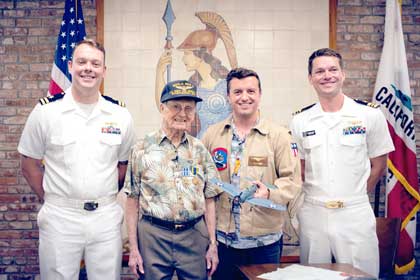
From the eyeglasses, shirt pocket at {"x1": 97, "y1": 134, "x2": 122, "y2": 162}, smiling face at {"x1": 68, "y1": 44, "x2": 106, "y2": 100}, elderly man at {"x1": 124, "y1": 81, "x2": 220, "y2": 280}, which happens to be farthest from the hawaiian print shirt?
smiling face at {"x1": 68, "y1": 44, "x2": 106, "y2": 100}

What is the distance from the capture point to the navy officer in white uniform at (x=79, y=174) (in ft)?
7.36

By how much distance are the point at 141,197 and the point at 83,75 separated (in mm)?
719

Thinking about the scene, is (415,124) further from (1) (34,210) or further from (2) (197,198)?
(1) (34,210)

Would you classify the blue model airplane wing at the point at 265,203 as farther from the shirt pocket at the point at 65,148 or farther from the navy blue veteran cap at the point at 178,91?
the shirt pocket at the point at 65,148

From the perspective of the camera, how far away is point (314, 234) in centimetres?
256

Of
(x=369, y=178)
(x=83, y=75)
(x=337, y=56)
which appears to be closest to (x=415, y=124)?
(x=369, y=178)

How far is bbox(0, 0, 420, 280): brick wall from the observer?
3.67m

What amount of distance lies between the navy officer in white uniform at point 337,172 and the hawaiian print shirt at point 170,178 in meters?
0.71

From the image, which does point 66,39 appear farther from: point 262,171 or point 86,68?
point 262,171

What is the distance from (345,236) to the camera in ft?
8.20

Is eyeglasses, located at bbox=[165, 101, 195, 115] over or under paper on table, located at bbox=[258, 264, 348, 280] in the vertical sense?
over

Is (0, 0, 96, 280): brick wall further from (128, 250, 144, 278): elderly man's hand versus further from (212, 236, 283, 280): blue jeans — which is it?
(212, 236, 283, 280): blue jeans

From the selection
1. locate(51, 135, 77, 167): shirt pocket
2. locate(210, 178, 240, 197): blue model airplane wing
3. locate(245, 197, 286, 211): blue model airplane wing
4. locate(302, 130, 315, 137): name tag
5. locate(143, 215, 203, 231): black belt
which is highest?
locate(302, 130, 315, 137): name tag

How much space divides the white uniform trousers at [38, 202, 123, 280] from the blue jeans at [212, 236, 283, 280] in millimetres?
554
